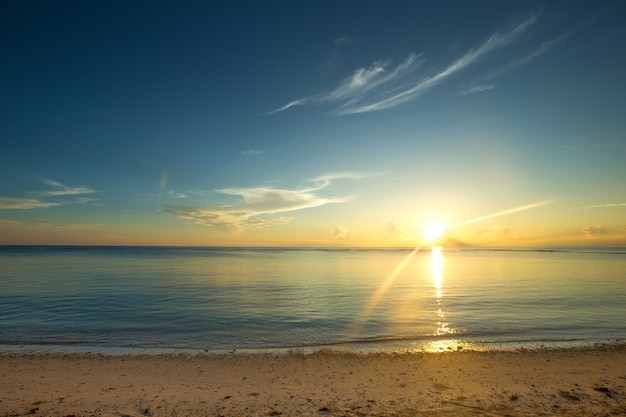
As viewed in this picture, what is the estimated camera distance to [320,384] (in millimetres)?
11289

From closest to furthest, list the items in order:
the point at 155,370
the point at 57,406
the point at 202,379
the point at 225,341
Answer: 1. the point at 57,406
2. the point at 202,379
3. the point at 155,370
4. the point at 225,341

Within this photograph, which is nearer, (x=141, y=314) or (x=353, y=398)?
(x=353, y=398)

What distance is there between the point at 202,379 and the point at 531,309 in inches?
925

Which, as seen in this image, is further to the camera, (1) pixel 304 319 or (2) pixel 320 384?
(1) pixel 304 319

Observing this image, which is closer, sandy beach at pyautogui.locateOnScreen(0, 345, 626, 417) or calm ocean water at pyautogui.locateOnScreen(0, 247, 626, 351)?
sandy beach at pyautogui.locateOnScreen(0, 345, 626, 417)

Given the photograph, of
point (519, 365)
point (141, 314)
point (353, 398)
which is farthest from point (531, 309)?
point (141, 314)

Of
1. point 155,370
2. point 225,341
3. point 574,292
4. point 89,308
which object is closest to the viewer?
point 155,370

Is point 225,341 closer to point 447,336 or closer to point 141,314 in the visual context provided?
point 141,314

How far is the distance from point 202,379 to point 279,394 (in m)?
3.06

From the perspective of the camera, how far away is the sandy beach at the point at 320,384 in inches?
369

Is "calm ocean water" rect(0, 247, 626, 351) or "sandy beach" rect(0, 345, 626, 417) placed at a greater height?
"sandy beach" rect(0, 345, 626, 417)

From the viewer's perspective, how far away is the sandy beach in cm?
938

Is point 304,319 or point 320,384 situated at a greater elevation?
point 320,384

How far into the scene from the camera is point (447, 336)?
17828 millimetres
